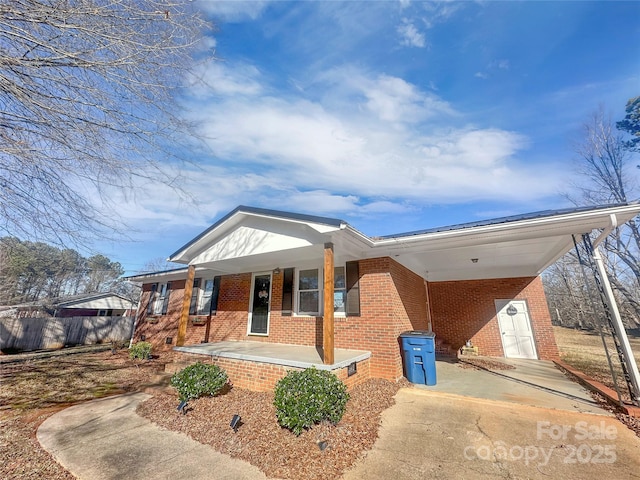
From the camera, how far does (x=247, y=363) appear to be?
550 centimetres

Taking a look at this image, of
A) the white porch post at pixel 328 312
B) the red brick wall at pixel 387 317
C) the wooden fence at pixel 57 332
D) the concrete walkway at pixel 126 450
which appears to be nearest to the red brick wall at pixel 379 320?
the red brick wall at pixel 387 317

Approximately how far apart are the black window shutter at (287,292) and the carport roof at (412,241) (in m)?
0.34

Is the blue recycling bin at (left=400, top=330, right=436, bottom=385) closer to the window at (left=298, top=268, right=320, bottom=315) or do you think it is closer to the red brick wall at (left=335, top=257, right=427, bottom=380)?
the red brick wall at (left=335, top=257, right=427, bottom=380)

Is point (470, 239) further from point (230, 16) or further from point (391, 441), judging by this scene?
point (230, 16)

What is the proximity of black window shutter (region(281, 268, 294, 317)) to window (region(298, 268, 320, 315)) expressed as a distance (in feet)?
0.95

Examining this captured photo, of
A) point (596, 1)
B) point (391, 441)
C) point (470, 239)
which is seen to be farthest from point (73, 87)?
point (596, 1)

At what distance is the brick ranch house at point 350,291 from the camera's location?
197 inches

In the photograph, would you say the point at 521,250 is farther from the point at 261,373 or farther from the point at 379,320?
the point at 261,373

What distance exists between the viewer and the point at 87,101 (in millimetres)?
2768

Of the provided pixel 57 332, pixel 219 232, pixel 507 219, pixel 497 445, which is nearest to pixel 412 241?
pixel 507 219

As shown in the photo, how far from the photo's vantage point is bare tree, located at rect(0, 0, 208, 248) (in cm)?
245

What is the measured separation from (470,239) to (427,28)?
5266mm

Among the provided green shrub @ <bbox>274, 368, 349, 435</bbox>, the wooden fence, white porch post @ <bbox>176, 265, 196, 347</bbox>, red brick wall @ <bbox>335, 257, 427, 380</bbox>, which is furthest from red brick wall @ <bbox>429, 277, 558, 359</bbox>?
the wooden fence

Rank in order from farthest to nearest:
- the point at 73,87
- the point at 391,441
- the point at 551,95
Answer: the point at 551,95 < the point at 391,441 < the point at 73,87
